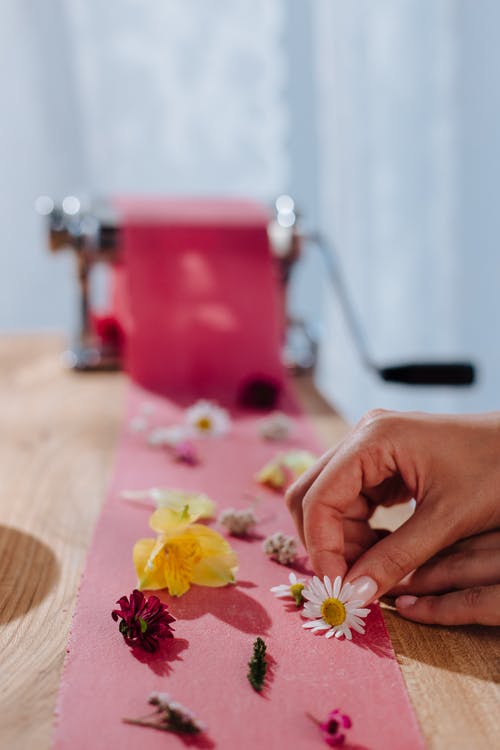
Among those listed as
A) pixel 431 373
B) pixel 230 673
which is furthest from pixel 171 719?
pixel 431 373

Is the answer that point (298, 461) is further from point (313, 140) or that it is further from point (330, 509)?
point (313, 140)

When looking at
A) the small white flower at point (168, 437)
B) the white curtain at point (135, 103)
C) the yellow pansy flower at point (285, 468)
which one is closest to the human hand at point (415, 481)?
the yellow pansy flower at point (285, 468)

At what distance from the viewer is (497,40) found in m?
1.93

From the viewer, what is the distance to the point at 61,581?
27.8 inches

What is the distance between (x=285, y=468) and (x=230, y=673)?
0.45 metres

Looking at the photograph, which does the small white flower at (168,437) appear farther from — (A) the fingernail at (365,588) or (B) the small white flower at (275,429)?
(A) the fingernail at (365,588)

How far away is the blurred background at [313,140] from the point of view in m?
2.12

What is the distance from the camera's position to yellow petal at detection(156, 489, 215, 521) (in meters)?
0.70

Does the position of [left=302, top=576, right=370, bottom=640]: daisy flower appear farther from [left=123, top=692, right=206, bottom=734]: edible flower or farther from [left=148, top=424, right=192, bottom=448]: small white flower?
[left=148, top=424, right=192, bottom=448]: small white flower

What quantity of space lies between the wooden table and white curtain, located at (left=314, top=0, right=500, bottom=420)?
897 millimetres

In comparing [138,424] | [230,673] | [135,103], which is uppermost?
[135,103]

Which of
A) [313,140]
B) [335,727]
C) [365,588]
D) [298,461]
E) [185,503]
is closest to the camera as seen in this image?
[335,727]

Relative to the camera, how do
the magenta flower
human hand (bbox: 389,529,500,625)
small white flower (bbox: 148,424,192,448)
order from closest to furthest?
the magenta flower, human hand (bbox: 389,529,500,625), small white flower (bbox: 148,424,192,448)

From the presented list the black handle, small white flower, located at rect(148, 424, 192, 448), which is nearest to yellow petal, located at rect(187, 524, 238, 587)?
small white flower, located at rect(148, 424, 192, 448)
